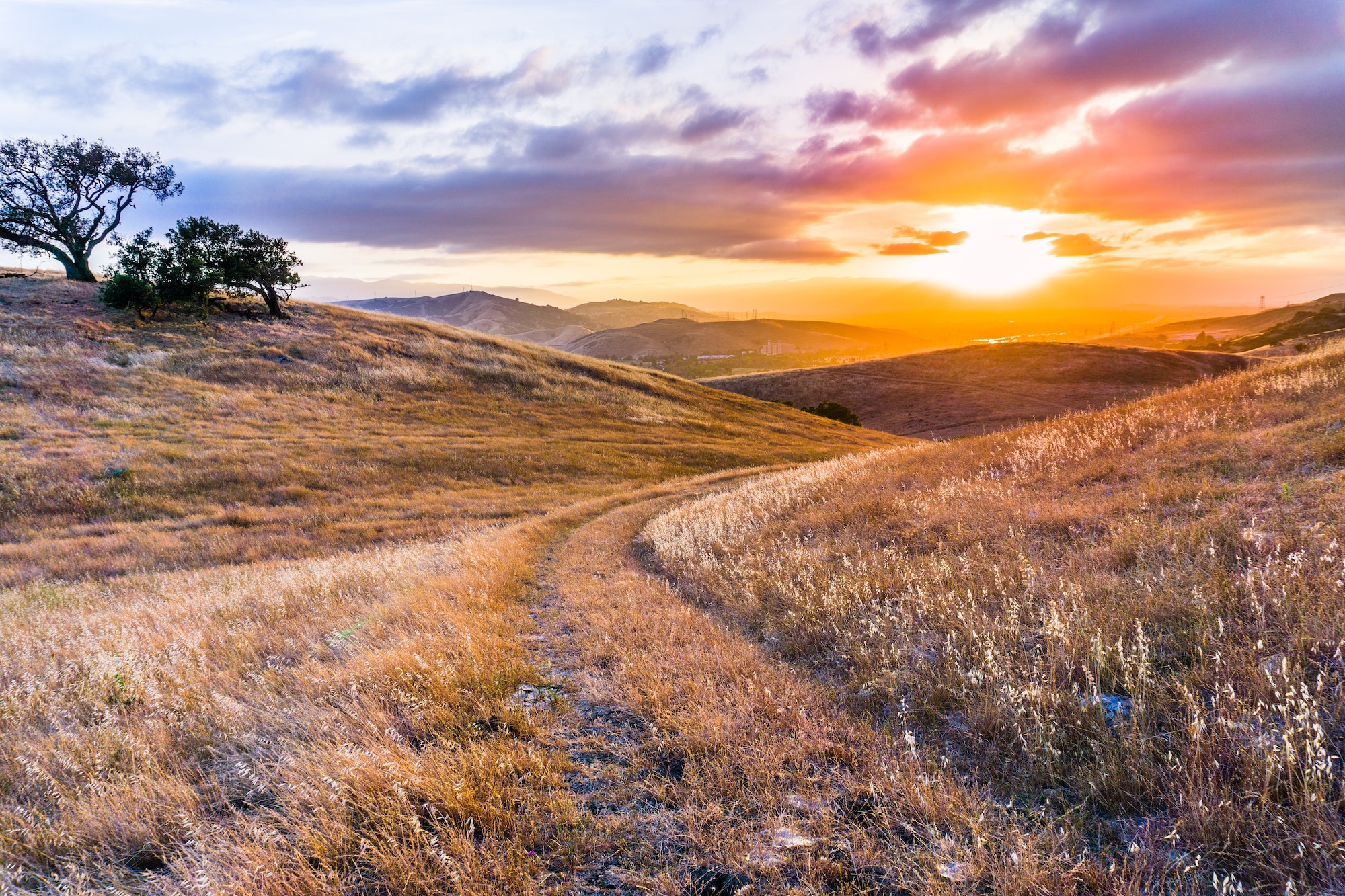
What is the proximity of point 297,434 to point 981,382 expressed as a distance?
294 feet

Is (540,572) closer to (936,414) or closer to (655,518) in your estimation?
(655,518)

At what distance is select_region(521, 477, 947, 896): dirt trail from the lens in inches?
120

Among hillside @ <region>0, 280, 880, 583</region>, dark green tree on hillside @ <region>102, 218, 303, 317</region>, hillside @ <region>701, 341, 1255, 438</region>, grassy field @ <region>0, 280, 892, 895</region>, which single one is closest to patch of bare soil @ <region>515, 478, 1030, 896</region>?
grassy field @ <region>0, 280, 892, 895</region>

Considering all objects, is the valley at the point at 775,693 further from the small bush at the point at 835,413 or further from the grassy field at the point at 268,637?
the small bush at the point at 835,413

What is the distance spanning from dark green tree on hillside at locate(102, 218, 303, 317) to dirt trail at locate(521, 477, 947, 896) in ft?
181

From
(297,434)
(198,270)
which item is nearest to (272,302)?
(198,270)

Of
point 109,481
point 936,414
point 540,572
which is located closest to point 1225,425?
point 540,572

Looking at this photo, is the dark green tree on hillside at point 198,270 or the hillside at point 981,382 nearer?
the dark green tree on hillside at point 198,270

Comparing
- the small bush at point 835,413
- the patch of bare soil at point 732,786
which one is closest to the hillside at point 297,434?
the small bush at point 835,413

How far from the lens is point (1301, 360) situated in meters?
12.0

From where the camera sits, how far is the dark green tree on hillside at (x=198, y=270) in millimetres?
43094

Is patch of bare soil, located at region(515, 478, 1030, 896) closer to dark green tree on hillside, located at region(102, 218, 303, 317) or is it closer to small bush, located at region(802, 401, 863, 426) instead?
dark green tree on hillside, located at region(102, 218, 303, 317)

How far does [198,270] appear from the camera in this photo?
150 ft

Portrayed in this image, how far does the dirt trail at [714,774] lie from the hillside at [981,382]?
223ft
